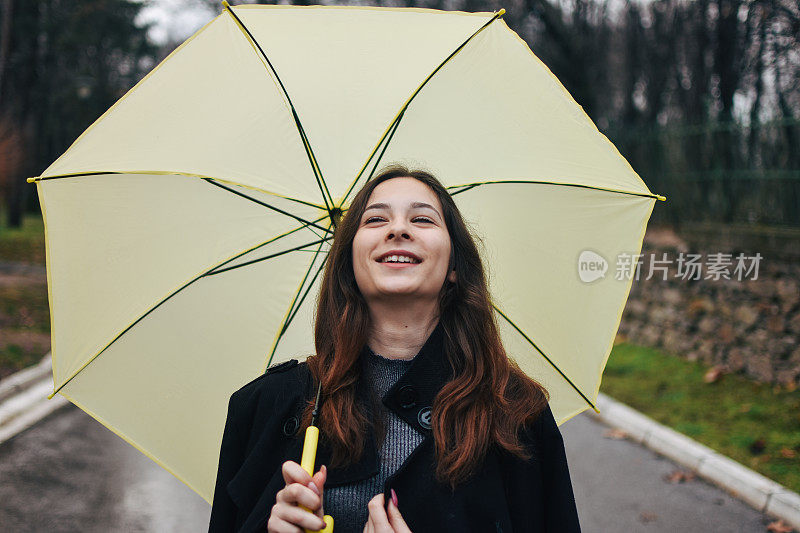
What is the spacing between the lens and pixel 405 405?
87.4 inches

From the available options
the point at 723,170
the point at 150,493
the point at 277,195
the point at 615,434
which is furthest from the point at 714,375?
the point at 277,195

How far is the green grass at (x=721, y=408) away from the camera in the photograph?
21.7ft

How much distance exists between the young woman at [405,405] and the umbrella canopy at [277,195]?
39 centimetres

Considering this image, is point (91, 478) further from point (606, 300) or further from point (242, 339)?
point (606, 300)

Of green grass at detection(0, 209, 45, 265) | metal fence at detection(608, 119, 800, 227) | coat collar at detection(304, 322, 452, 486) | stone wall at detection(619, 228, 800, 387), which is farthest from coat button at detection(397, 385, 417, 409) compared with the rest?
green grass at detection(0, 209, 45, 265)

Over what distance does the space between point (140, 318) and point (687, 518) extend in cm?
447

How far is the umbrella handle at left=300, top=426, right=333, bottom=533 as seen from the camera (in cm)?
186

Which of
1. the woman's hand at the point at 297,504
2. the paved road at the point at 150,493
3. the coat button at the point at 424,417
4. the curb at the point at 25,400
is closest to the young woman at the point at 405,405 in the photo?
the coat button at the point at 424,417

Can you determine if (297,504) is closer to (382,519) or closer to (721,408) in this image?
(382,519)

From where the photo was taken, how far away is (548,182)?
2717 mm

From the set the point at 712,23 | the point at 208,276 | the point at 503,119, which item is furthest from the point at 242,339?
the point at 712,23

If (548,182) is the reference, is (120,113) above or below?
above

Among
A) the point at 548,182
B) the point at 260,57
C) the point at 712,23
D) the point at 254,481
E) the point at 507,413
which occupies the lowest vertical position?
the point at 254,481

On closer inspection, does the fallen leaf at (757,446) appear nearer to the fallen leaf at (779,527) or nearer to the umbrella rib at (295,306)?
the fallen leaf at (779,527)
